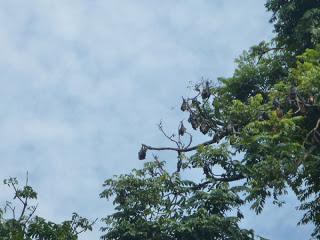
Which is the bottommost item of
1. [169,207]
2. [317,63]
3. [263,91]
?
[169,207]

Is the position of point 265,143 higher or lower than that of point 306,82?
lower

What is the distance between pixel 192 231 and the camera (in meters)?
18.4

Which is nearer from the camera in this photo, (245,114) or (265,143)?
(265,143)

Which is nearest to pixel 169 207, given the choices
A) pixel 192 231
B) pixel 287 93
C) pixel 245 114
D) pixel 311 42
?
pixel 192 231

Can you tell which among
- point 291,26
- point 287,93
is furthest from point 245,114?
point 291,26

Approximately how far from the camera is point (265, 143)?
1620 cm

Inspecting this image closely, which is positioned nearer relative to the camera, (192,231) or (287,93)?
(287,93)

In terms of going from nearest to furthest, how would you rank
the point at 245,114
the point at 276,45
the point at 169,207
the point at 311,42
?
the point at 245,114 < the point at 169,207 < the point at 311,42 < the point at 276,45

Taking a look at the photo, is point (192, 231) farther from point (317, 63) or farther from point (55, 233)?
point (317, 63)

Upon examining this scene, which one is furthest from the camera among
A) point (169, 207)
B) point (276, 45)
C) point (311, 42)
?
point (276, 45)

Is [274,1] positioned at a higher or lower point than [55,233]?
higher

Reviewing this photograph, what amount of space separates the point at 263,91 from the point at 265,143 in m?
7.49

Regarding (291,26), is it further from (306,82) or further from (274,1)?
(306,82)

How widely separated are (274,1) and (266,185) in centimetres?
1049
